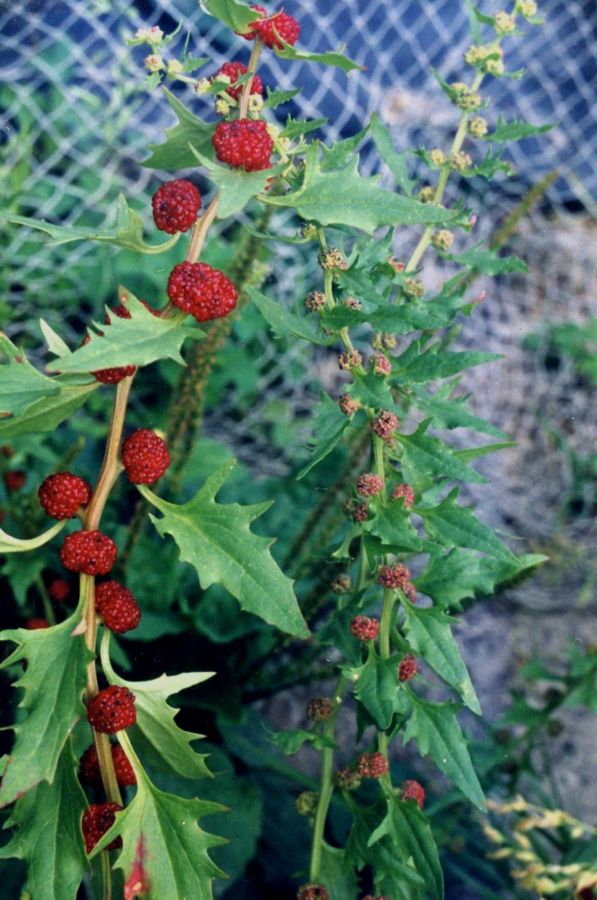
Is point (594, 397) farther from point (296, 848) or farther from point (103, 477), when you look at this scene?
point (103, 477)

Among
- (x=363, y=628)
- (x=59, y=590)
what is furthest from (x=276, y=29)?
(x=59, y=590)

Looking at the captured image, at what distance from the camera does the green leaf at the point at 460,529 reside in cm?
94

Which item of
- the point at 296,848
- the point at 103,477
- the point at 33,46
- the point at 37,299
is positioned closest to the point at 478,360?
the point at 103,477

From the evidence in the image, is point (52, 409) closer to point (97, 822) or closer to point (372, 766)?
point (97, 822)

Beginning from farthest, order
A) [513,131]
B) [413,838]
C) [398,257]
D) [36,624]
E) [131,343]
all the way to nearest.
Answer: [398,257] → [36,624] → [513,131] → [413,838] → [131,343]

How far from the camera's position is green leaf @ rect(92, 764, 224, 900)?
0.86m

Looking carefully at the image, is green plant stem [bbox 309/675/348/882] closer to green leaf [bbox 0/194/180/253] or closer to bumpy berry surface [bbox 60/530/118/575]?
bumpy berry surface [bbox 60/530/118/575]

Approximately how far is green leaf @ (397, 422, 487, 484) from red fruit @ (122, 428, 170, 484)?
0.25m

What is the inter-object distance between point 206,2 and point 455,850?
54.6 inches

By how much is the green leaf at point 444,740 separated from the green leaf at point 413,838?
6 centimetres

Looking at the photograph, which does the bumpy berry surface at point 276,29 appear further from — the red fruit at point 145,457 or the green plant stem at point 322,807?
the green plant stem at point 322,807

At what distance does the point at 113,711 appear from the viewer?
865 millimetres

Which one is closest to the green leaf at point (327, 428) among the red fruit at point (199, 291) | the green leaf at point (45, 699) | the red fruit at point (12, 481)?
the red fruit at point (199, 291)

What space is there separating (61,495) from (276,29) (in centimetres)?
47
